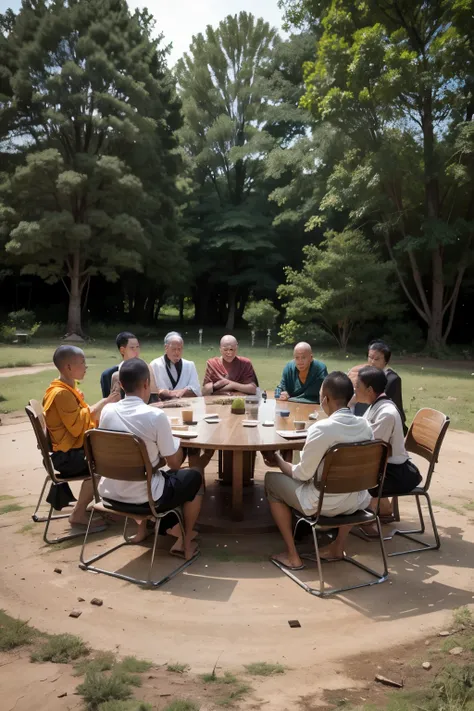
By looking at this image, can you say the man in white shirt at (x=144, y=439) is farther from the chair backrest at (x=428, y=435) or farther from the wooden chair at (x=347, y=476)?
the chair backrest at (x=428, y=435)

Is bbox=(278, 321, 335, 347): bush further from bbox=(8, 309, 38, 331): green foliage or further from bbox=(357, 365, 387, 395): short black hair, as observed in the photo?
bbox=(357, 365, 387, 395): short black hair

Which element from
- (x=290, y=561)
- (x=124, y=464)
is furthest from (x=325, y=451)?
(x=124, y=464)

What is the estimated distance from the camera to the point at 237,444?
405 cm

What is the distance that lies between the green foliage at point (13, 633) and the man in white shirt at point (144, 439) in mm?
929

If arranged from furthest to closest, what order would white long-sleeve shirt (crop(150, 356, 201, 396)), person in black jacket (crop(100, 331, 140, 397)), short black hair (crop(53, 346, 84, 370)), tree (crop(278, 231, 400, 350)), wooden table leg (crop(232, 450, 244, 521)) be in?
tree (crop(278, 231, 400, 350))
white long-sleeve shirt (crop(150, 356, 201, 396))
person in black jacket (crop(100, 331, 140, 397))
wooden table leg (crop(232, 450, 244, 521))
short black hair (crop(53, 346, 84, 370))

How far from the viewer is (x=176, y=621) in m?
3.31

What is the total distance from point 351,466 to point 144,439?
1331mm

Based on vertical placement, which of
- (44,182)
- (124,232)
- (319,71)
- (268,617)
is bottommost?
(268,617)

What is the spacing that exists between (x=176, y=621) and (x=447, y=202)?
900 inches

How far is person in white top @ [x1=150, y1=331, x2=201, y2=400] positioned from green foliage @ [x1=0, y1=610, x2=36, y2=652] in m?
3.26

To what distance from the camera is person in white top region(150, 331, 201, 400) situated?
627cm

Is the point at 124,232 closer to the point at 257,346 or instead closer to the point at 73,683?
the point at 257,346

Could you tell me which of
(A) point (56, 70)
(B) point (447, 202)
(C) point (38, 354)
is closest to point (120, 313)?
(A) point (56, 70)

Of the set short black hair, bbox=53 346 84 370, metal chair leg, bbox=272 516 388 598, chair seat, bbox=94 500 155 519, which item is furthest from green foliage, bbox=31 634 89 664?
short black hair, bbox=53 346 84 370
